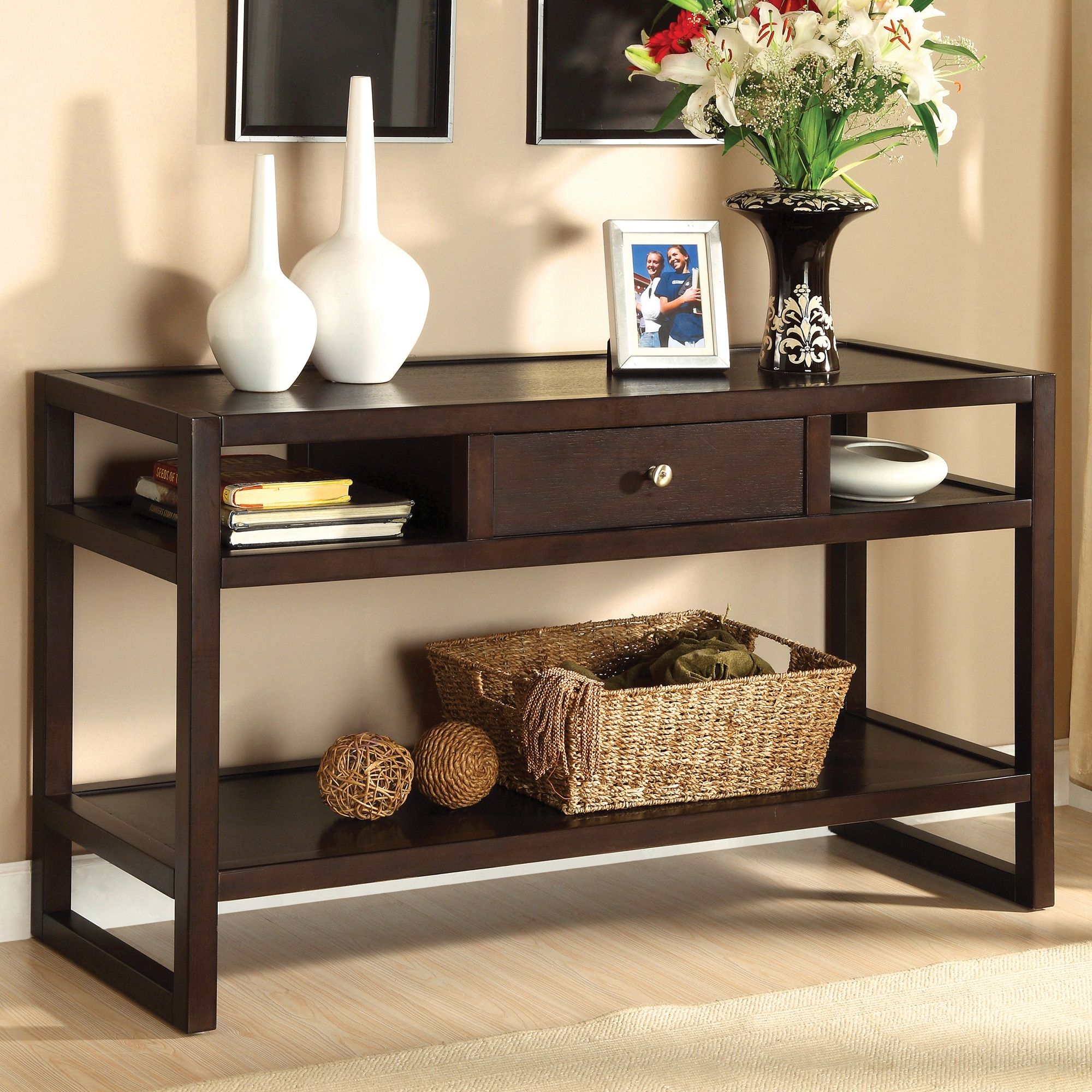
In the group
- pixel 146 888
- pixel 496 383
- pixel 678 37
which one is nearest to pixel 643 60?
pixel 678 37

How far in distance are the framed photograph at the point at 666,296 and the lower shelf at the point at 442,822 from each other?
66 cm

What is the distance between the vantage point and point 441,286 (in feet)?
9.09

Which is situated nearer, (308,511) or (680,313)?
(308,511)

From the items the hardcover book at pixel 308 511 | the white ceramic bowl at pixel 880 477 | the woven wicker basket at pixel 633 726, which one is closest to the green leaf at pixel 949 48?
the white ceramic bowl at pixel 880 477

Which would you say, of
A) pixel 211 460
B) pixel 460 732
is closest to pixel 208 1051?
pixel 460 732

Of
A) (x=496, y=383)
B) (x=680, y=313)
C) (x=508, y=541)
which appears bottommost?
(x=508, y=541)


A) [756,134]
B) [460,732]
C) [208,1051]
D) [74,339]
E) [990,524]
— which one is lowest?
[208,1051]

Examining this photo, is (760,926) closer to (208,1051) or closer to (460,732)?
(460,732)

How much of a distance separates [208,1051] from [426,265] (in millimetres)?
1215

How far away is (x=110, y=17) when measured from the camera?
249cm

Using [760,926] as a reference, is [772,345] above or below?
above

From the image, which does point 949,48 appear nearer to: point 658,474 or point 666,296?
point 666,296

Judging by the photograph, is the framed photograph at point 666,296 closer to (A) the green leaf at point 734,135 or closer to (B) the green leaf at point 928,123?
(A) the green leaf at point 734,135

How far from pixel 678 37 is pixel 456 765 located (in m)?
1.11
